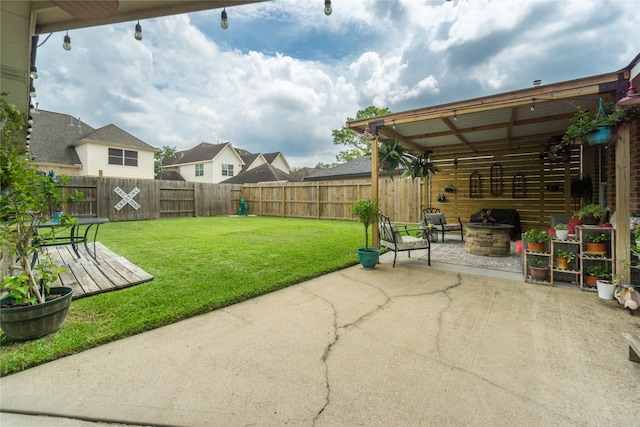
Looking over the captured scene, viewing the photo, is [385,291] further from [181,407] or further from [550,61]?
[550,61]

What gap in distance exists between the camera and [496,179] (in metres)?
8.45

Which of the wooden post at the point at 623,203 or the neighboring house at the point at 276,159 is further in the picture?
the neighboring house at the point at 276,159

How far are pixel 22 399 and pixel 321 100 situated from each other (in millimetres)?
14932

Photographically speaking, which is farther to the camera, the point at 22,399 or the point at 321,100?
the point at 321,100

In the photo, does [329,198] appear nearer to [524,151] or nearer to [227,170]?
[524,151]

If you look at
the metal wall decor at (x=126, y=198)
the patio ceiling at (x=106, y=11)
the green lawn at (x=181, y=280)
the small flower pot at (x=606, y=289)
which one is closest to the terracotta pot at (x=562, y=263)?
the small flower pot at (x=606, y=289)

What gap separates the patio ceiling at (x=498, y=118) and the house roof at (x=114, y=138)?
16.3m

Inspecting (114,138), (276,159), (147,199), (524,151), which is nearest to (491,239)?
(524,151)

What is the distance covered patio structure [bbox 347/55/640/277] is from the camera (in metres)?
3.42

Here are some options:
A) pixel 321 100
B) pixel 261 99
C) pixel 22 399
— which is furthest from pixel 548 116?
pixel 261 99

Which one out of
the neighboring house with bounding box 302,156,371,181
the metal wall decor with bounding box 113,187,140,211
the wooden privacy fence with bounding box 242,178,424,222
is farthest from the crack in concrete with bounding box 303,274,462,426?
the metal wall decor with bounding box 113,187,140,211

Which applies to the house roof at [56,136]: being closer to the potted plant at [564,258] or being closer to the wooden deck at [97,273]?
the wooden deck at [97,273]

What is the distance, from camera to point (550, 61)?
614cm

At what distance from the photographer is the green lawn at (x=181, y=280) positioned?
219cm
